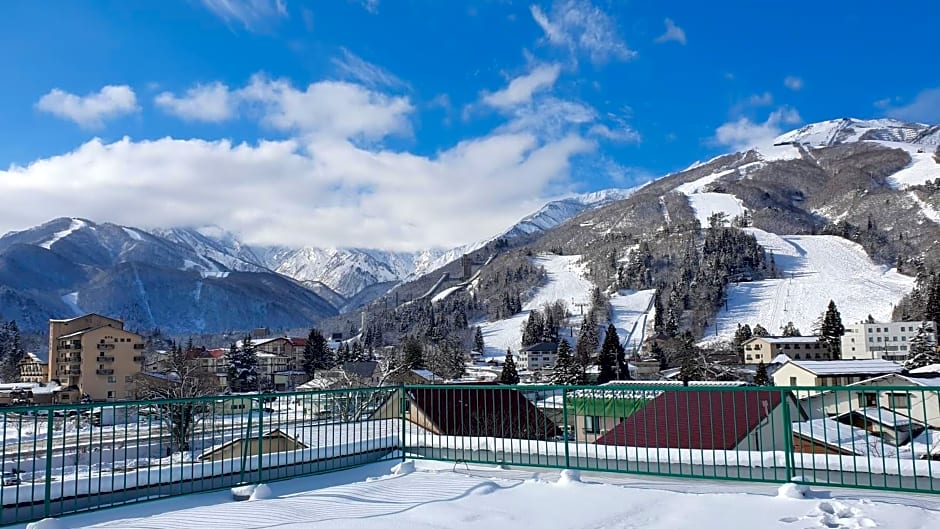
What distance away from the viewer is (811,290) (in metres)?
142

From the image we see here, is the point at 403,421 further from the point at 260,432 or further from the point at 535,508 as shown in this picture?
the point at 535,508

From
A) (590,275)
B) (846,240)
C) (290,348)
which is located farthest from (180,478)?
(846,240)

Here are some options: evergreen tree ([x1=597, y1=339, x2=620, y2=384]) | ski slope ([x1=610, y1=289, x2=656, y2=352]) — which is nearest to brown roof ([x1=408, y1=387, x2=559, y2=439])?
evergreen tree ([x1=597, y1=339, x2=620, y2=384])

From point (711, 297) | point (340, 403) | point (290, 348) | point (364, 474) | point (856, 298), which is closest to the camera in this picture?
point (364, 474)

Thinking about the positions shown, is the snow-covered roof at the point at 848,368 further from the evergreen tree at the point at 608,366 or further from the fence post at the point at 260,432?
the fence post at the point at 260,432

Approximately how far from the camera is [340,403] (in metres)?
10.8

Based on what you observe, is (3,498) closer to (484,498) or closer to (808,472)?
(484,498)

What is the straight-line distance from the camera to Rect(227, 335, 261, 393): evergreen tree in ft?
213

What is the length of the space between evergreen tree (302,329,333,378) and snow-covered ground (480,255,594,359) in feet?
126

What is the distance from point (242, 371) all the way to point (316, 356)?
18.2 meters

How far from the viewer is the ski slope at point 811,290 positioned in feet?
414

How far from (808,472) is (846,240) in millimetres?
205070

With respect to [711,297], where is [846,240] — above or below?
above

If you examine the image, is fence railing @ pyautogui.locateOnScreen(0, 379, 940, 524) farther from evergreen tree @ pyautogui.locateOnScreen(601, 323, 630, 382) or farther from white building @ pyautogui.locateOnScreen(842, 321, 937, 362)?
white building @ pyautogui.locateOnScreen(842, 321, 937, 362)
